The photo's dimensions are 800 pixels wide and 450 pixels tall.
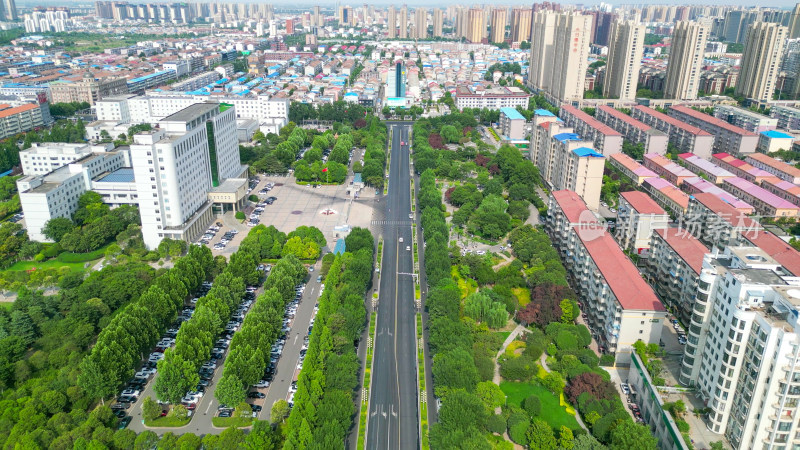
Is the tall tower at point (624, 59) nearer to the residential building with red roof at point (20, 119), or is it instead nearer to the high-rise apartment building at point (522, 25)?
the high-rise apartment building at point (522, 25)

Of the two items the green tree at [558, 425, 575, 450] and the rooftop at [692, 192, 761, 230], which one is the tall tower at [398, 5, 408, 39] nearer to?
the rooftop at [692, 192, 761, 230]

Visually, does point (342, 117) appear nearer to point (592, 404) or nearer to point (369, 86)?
point (369, 86)

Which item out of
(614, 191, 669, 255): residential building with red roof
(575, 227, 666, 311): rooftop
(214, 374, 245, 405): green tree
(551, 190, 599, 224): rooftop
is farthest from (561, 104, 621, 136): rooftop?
(214, 374, 245, 405): green tree

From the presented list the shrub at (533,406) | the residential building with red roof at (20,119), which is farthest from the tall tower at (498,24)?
the shrub at (533,406)

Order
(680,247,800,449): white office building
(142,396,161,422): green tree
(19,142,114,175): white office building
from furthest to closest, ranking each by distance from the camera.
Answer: (19,142,114,175): white office building → (142,396,161,422): green tree → (680,247,800,449): white office building

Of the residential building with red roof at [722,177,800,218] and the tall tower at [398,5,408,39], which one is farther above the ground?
the tall tower at [398,5,408,39]

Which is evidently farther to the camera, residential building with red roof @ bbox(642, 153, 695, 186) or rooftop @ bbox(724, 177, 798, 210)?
residential building with red roof @ bbox(642, 153, 695, 186)
